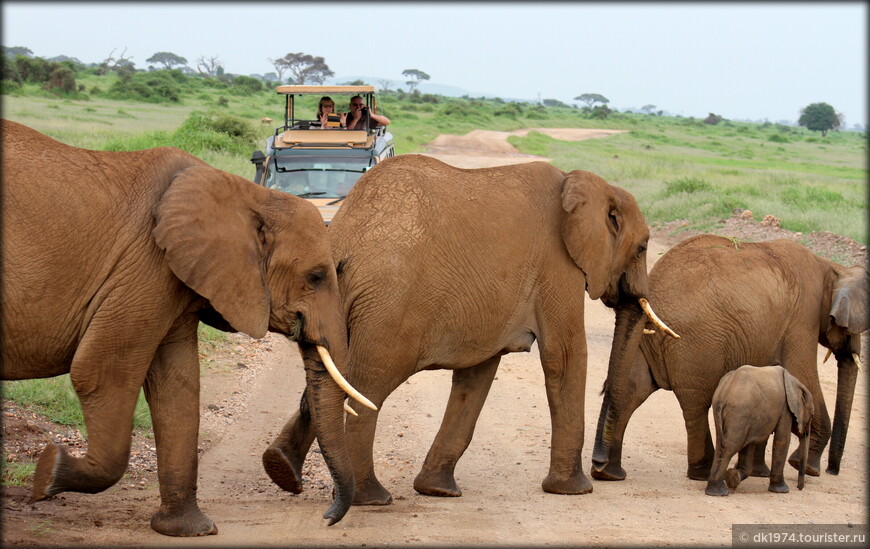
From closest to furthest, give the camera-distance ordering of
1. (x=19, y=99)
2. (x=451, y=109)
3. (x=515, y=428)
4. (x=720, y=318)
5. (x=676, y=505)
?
(x=676, y=505)
(x=720, y=318)
(x=515, y=428)
(x=19, y=99)
(x=451, y=109)

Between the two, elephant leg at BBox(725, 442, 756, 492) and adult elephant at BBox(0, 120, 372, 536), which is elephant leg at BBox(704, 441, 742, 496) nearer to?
elephant leg at BBox(725, 442, 756, 492)

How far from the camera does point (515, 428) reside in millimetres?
8797

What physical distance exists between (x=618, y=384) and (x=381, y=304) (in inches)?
91.8

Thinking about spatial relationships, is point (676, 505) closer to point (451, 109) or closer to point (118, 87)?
point (118, 87)

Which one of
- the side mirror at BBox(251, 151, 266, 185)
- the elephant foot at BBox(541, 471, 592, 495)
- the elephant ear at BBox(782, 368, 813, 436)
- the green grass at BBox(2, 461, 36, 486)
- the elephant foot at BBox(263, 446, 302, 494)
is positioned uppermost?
the side mirror at BBox(251, 151, 266, 185)

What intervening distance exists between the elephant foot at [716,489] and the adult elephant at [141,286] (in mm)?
2740

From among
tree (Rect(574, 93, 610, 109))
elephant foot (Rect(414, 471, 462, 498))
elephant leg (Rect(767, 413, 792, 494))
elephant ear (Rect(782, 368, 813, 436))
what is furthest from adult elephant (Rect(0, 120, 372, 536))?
tree (Rect(574, 93, 610, 109))

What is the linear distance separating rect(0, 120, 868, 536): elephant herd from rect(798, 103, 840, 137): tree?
9069 centimetres

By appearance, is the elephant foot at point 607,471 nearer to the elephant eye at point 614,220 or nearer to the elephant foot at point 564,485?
the elephant foot at point 564,485

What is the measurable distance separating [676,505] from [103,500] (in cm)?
358

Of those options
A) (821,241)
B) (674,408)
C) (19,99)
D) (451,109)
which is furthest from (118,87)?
(674,408)

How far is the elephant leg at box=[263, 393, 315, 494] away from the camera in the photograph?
635 cm

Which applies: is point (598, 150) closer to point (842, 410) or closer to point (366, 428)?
point (842, 410)

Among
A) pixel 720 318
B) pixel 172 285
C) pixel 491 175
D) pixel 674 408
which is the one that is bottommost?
pixel 674 408
